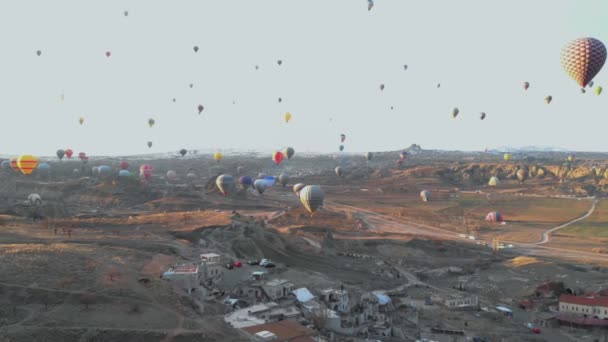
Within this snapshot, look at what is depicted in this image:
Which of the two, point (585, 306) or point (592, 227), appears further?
point (592, 227)

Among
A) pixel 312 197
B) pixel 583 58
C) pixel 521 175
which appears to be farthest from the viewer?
pixel 521 175

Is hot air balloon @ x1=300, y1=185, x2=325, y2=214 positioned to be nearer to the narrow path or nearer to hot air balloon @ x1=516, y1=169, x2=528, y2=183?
the narrow path

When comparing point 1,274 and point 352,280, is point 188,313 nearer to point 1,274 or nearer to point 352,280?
point 1,274

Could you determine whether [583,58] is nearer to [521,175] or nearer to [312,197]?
[312,197]

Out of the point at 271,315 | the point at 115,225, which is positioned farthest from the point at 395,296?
the point at 115,225

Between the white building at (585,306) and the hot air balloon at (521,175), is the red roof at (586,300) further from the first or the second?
the hot air balloon at (521,175)

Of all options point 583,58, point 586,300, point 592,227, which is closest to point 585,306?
point 586,300
